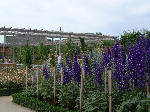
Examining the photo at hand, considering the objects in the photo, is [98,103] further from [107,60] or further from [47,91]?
[47,91]

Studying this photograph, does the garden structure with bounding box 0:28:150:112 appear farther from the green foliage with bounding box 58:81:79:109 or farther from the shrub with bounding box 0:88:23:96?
the shrub with bounding box 0:88:23:96

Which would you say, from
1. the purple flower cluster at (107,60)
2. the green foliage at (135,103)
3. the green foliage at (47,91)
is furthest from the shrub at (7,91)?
the green foliage at (135,103)

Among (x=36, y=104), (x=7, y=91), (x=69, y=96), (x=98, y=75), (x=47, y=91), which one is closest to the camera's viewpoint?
(x=98, y=75)

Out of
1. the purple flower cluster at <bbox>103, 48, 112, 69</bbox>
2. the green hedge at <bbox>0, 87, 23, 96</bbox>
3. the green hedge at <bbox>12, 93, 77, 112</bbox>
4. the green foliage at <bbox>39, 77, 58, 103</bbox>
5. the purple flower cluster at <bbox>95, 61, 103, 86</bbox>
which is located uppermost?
the purple flower cluster at <bbox>103, 48, 112, 69</bbox>

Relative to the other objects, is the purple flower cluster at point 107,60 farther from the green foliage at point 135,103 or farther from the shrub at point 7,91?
the shrub at point 7,91

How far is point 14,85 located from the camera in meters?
10.4

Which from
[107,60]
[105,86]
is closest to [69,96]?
[105,86]

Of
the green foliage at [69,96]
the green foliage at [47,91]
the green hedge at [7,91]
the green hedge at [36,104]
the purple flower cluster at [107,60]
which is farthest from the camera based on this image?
the green hedge at [7,91]

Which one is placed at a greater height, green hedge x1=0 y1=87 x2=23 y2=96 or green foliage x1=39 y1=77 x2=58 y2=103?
green foliage x1=39 y1=77 x2=58 y2=103

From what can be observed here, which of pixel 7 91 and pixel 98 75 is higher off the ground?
pixel 98 75

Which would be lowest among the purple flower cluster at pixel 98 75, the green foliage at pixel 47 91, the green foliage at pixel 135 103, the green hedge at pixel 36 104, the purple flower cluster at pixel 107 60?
the green hedge at pixel 36 104

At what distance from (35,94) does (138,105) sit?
14.6 feet

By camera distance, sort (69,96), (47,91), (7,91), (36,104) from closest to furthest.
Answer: (69,96) < (36,104) < (47,91) < (7,91)

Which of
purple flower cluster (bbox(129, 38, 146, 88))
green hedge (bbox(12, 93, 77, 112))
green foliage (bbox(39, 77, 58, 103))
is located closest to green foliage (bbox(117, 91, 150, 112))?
purple flower cluster (bbox(129, 38, 146, 88))
